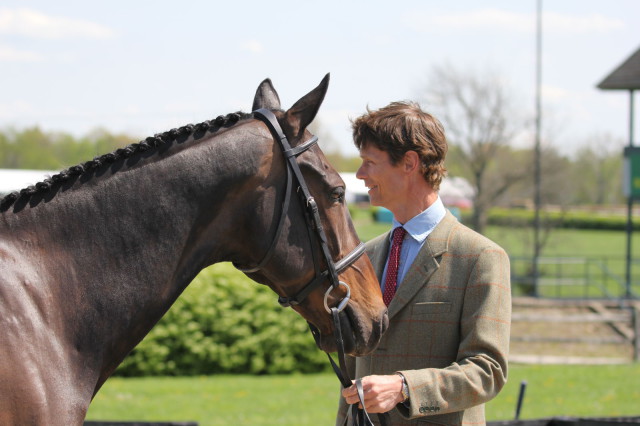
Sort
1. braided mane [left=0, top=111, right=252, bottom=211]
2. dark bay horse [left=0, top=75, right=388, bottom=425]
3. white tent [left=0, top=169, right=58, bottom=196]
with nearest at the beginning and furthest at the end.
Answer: dark bay horse [left=0, top=75, right=388, bottom=425], braided mane [left=0, top=111, right=252, bottom=211], white tent [left=0, top=169, right=58, bottom=196]

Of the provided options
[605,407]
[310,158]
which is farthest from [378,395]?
→ [605,407]

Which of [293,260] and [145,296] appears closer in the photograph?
[145,296]

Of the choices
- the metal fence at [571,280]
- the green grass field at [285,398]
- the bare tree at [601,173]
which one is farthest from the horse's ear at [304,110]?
the bare tree at [601,173]

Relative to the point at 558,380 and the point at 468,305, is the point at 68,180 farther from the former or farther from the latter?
the point at 558,380

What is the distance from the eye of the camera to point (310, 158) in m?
2.45

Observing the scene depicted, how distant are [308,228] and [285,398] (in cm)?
680

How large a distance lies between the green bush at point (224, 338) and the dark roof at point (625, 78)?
13242mm

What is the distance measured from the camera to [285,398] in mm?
8875

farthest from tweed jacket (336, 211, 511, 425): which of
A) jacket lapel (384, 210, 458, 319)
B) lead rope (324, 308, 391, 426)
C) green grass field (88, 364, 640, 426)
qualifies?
green grass field (88, 364, 640, 426)

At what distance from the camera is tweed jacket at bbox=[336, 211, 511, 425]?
2527mm

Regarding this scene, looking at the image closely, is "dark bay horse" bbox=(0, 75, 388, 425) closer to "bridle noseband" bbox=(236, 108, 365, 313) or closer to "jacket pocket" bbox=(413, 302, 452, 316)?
"bridle noseband" bbox=(236, 108, 365, 313)

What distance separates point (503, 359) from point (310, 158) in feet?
3.20

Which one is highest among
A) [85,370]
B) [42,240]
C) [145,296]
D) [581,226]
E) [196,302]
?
[42,240]

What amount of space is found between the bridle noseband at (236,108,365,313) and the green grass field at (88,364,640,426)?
5.41 metres
